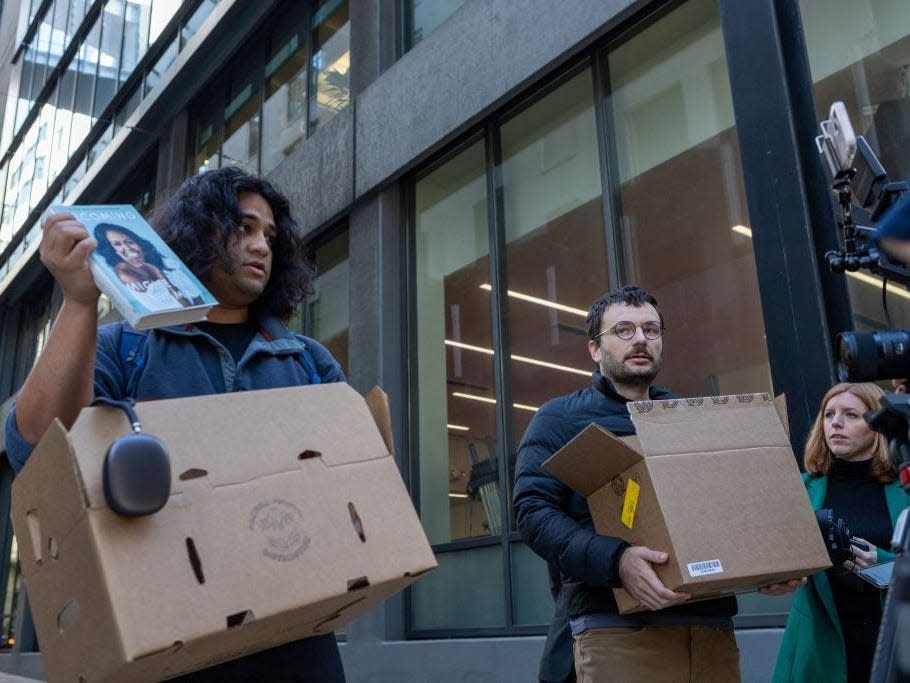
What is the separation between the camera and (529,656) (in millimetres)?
5367

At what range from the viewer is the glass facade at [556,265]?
5145 millimetres

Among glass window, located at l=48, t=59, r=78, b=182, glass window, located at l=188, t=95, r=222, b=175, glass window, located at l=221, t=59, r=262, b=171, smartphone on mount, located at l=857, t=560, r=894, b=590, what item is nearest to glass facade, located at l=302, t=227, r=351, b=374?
glass window, located at l=221, t=59, r=262, b=171

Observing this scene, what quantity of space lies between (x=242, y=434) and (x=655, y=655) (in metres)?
1.53

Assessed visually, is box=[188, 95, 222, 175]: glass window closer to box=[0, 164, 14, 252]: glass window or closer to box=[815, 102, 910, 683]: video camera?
box=[0, 164, 14, 252]: glass window

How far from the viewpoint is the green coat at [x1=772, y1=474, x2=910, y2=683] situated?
2.77m

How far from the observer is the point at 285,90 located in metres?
9.96

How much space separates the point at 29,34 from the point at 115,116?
27.2 feet

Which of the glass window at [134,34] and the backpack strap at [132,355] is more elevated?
the glass window at [134,34]

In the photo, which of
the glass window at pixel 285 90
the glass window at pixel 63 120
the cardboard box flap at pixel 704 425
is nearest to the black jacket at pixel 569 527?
the cardboard box flap at pixel 704 425

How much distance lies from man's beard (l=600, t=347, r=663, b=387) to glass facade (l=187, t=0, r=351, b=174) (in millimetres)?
6400

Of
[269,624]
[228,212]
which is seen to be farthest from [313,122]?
[269,624]

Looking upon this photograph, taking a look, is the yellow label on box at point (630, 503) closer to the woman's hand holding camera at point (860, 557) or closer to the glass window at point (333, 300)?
the woman's hand holding camera at point (860, 557)

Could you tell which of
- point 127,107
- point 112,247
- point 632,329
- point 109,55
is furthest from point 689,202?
point 109,55

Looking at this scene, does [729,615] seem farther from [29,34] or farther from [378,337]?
[29,34]
